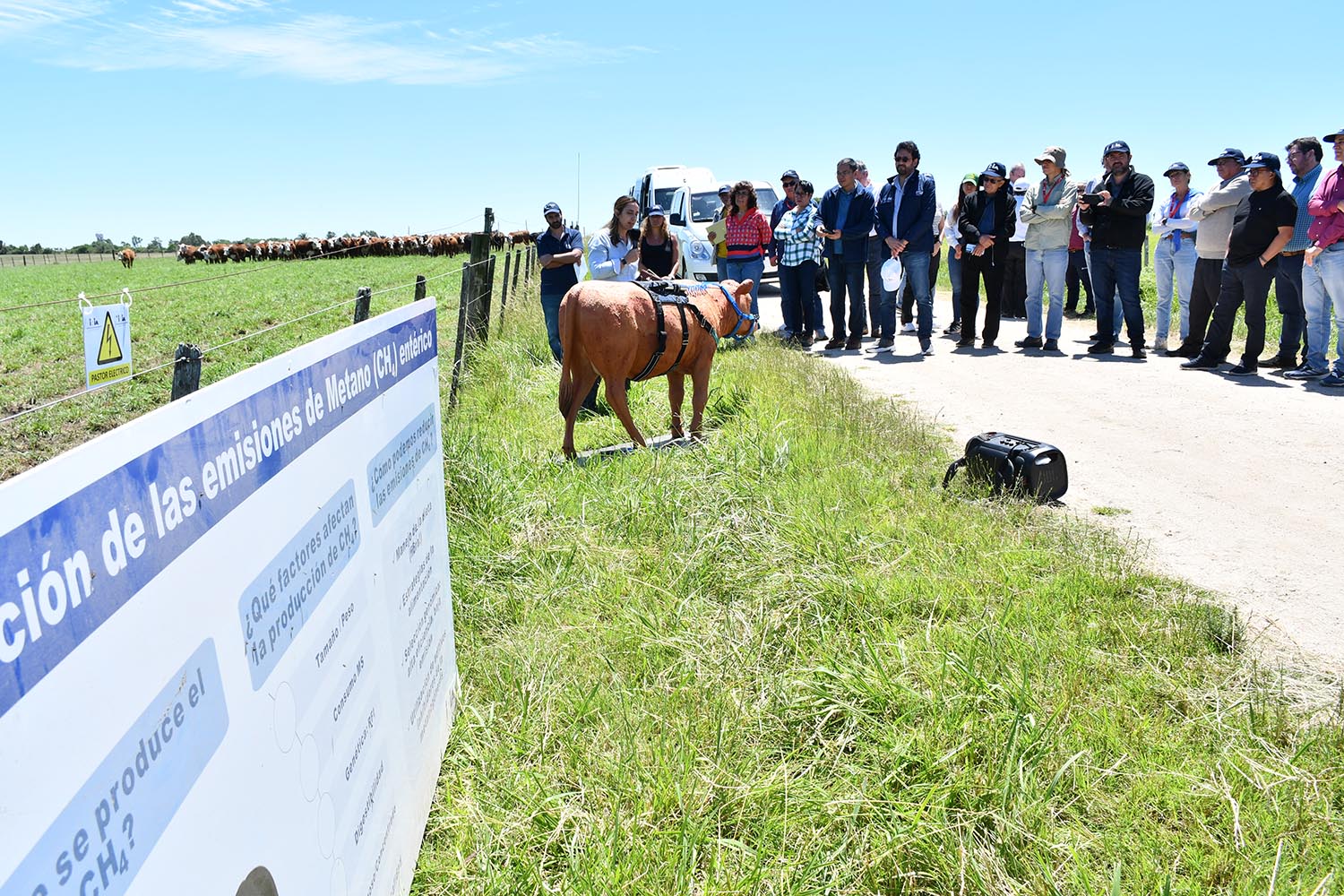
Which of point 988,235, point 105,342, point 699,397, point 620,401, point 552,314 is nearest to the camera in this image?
point 105,342

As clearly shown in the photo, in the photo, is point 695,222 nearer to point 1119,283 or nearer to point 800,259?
point 800,259

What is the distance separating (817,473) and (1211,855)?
10.2 feet

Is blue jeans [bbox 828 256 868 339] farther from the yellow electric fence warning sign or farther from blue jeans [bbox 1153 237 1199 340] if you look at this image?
the yellow electric fence warning sign

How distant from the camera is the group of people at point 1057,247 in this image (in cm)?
820

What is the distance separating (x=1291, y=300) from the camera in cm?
884

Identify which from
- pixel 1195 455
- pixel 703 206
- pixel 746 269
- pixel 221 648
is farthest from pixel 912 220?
pixel 221 648

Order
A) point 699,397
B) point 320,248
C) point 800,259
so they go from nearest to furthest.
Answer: point 699,397 → point 800,259 → point 320,248

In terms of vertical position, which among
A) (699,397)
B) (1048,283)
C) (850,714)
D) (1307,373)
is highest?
(1048,283)

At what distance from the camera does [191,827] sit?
3.70ft

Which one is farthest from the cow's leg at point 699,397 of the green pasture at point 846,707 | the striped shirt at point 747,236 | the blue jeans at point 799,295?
the blue jeans at point 799,295

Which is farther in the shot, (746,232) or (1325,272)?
(746,232)

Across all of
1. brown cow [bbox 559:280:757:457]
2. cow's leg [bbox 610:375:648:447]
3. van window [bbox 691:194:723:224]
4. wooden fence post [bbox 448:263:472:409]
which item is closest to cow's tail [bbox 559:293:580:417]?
brown cow [bbox 559:280:757:457]

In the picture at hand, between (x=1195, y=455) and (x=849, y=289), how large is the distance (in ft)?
20.0

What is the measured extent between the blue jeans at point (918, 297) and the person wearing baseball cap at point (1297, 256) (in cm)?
356
